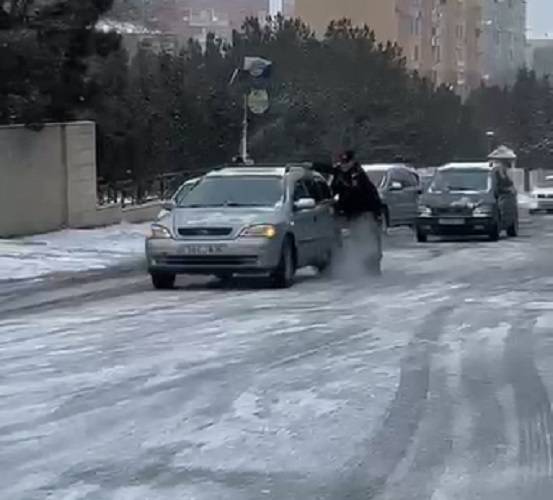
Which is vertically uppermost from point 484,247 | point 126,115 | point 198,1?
point 198,1

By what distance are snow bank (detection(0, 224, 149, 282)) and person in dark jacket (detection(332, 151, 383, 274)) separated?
4001mm

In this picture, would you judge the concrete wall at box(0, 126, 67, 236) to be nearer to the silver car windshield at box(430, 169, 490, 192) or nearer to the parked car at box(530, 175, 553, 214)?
the silver car windshield at box(430, 169, 490, 192)

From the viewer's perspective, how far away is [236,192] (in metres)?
22.2

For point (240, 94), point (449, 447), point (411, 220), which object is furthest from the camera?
point (240, 94)

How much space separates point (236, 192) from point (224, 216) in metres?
1.15

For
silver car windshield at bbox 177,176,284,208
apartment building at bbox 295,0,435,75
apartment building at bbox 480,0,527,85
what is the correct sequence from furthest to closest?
apartment building at bbox 480,0,527,85, apartment building at bbox 295,0,435,75, silver car windshield at bbox 177,176,284,208

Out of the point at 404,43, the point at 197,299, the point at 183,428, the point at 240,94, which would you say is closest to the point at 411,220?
the point at 240,94

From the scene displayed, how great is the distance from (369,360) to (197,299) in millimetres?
5995

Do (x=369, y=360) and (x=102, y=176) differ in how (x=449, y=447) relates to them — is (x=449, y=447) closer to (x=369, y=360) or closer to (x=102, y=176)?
(x=369, y=360)

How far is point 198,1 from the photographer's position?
133750 mm

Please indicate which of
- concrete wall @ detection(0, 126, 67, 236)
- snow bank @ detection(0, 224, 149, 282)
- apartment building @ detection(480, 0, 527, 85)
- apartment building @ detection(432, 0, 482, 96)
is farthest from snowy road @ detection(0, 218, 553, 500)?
apartment building @ detection(480, 0, 527, 85)

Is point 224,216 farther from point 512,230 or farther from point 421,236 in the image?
point 512,230

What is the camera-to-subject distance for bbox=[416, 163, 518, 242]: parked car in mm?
34438

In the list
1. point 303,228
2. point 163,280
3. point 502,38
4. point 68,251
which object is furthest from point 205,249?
point 502,38
